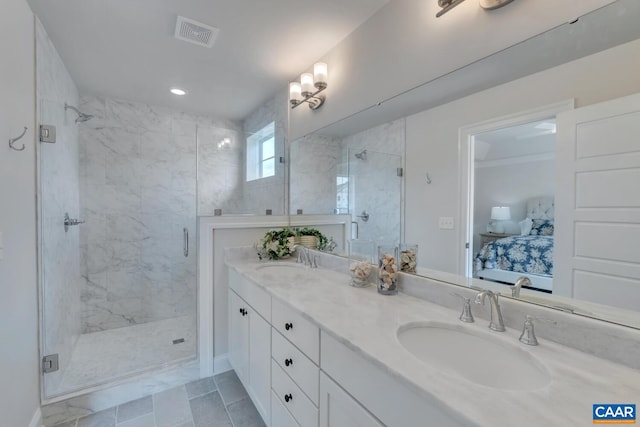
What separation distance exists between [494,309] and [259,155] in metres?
2.38

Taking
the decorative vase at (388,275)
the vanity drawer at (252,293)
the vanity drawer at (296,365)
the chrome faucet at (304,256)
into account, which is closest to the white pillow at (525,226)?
the decorative vase at (388,275)

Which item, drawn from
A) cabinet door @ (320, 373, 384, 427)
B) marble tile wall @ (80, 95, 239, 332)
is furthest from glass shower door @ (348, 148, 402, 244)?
marble tile wall @ (80, 95, 239, 332)

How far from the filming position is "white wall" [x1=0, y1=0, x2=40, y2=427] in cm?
126

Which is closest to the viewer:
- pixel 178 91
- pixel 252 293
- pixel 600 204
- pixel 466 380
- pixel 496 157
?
pixel 466 380

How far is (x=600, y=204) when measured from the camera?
0.82 meters

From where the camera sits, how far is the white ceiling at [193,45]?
1.61 m

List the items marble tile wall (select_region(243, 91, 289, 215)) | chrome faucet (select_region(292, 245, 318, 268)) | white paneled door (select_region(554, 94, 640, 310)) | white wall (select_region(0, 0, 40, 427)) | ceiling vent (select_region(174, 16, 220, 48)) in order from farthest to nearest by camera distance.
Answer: marble tile wall (select_region(243, 91, 289, 215)) < chrome faucet (select_region(292, 245, 318, 268)) < ceiling vent (select_region(174, 16, 220, 48)) < white wall (select_region(0, 0, 40, 427)) < white paneled door (select_region(554, 94, 640, 310))

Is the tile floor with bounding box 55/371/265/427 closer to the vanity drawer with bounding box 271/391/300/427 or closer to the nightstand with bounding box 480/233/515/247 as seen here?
the vanity drawer with bounding box 271/391/300/427

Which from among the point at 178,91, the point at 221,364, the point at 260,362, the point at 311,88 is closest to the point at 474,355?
the point at 260,362

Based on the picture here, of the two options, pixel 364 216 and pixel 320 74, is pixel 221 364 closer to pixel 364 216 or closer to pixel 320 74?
pixel 364 216

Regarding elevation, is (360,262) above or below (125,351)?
above

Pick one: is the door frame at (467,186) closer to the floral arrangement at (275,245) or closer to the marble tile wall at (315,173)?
the marble tile wall at (315,173)

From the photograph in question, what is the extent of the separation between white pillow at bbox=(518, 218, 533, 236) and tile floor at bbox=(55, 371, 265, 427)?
1.74m

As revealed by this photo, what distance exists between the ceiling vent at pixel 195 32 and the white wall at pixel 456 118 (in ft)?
4.68
